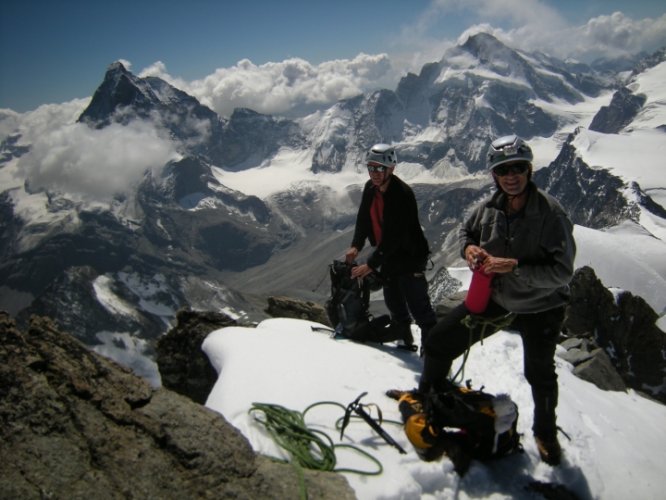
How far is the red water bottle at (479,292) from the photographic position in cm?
662

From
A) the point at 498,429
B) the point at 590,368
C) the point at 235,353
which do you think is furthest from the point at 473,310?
the point at 590,368

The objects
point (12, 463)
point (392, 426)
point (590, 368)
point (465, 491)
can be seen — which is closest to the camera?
point (12, 463)

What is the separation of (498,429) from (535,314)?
159cm

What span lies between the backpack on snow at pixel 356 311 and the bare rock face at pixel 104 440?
226 inches

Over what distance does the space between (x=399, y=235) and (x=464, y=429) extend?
4165mm

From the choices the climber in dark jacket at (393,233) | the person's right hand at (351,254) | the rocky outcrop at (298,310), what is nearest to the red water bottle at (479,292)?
the climber in dark jacket at (393,233)

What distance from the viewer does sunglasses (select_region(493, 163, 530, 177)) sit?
6.16 m

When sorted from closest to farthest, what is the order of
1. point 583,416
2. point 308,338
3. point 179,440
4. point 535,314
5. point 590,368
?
point 179,440
point 535,314
point 583,416
point 308,338
point 590,368

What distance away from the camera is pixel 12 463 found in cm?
434

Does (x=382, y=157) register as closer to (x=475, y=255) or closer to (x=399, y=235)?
(x=399, y=235)

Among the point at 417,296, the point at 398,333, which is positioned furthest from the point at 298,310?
the point at 417,296

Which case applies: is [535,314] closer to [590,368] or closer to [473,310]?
[473,310]

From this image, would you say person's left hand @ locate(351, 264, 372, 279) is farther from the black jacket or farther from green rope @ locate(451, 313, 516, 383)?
green rope @ locate(451, 313, 516, 383)

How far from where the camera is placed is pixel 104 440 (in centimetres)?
504
